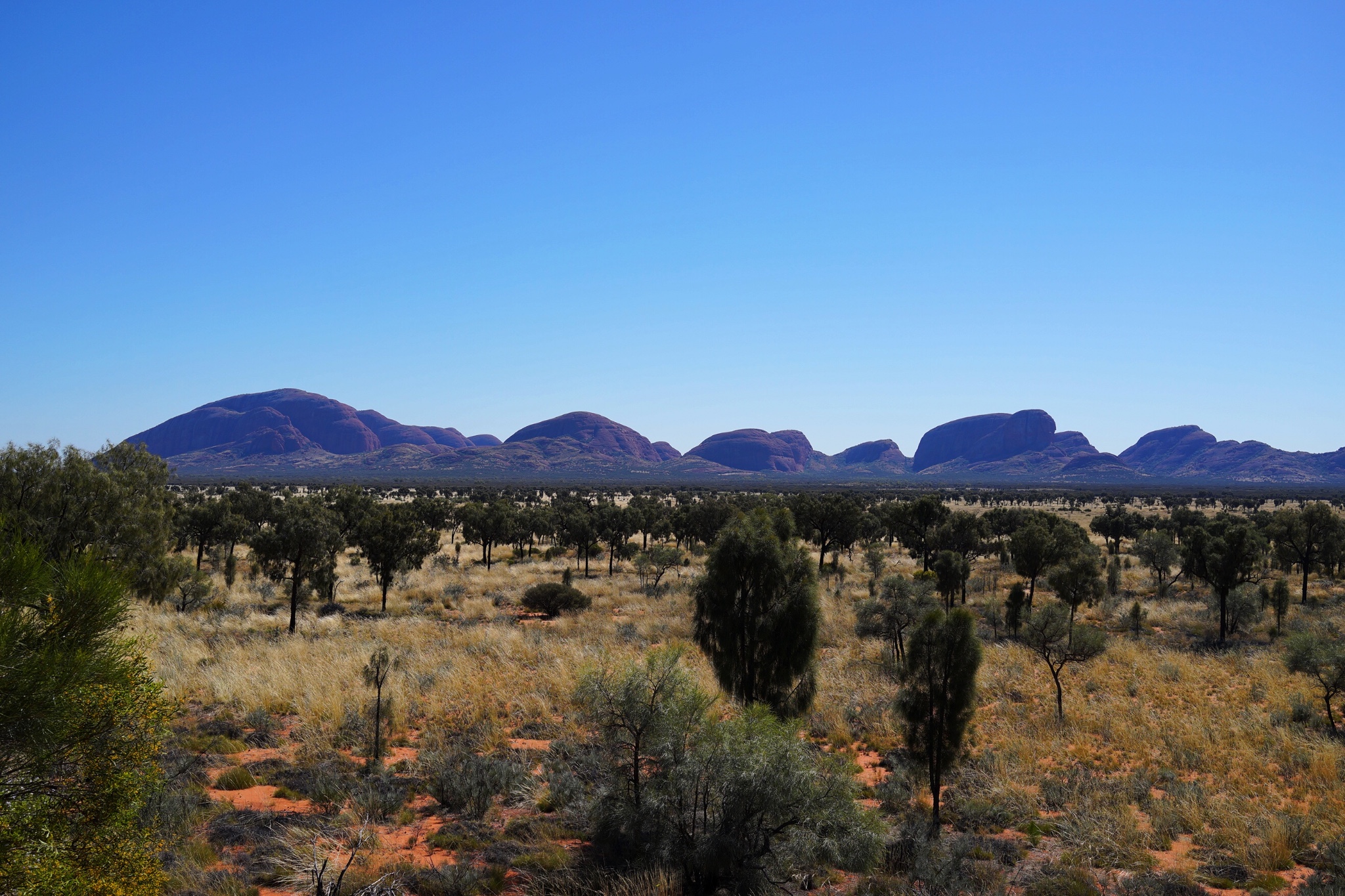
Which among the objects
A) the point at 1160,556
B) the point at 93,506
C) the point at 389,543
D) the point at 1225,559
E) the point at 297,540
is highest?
the point at 93,506

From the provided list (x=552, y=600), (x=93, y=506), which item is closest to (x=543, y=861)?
(x=93, y=506)

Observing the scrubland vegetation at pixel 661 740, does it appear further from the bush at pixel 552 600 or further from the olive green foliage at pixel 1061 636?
the bush at pixel 552 600

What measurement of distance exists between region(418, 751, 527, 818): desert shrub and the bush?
18.7m

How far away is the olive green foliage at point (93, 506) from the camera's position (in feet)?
53.5

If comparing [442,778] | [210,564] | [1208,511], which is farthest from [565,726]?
[1208,511]

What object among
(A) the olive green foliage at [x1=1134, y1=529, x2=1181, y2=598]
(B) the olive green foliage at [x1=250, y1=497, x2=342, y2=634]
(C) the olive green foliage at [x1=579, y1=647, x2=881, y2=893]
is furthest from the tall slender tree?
(B) the olive green foliage at [x1=250, y1=497, x2=342, y2=634]

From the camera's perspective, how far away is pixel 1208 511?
10888cm

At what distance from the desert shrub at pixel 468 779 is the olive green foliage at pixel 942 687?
7.96 meters

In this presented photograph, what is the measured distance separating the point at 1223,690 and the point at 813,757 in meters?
19.0

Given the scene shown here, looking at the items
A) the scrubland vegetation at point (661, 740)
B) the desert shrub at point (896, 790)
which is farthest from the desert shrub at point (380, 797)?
the desert shrub at point (896, 790)

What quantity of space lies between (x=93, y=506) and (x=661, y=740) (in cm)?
1658

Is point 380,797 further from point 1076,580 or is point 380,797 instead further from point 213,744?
point 1076,580

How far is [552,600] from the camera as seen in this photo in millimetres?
32688

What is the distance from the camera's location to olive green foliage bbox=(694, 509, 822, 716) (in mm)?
14359
